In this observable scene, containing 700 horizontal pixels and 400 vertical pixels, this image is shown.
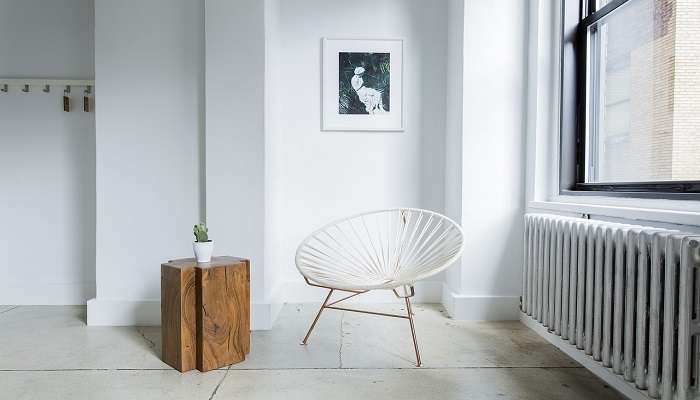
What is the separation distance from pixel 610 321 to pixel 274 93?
2.29 m

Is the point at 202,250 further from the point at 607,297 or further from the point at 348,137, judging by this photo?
the point at 607,297

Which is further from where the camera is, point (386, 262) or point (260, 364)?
point (386, 262)

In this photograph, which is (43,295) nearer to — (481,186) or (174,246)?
(174,246)

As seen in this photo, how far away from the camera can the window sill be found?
1606 millimetres

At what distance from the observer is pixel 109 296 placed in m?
2.84

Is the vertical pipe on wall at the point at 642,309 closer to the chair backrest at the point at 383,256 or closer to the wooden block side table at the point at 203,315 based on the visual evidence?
the chair backrest at the point at 383,256

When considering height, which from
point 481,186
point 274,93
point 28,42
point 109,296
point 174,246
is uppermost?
point 28,42

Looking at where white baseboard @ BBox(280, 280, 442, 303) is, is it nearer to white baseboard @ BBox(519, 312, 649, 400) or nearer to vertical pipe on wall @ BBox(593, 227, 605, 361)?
white baseboard @ BBox(519, 312, 649, 400)

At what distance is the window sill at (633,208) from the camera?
1.61 meters

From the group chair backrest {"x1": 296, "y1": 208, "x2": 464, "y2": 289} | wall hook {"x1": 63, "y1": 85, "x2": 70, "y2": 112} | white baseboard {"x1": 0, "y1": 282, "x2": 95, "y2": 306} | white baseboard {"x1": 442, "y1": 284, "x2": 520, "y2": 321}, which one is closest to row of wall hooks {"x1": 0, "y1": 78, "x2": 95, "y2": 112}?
wall hook {"x1": 63, "y1": 85, "x2": 70, "y2": 112}

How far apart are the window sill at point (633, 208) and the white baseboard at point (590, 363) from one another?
615 millimetres

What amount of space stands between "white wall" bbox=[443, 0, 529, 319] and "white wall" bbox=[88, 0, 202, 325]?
166 centimetres

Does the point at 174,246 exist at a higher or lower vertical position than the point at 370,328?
higher

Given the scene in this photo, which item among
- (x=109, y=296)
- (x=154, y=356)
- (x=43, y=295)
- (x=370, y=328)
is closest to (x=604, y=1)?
(x=370, y=328)
